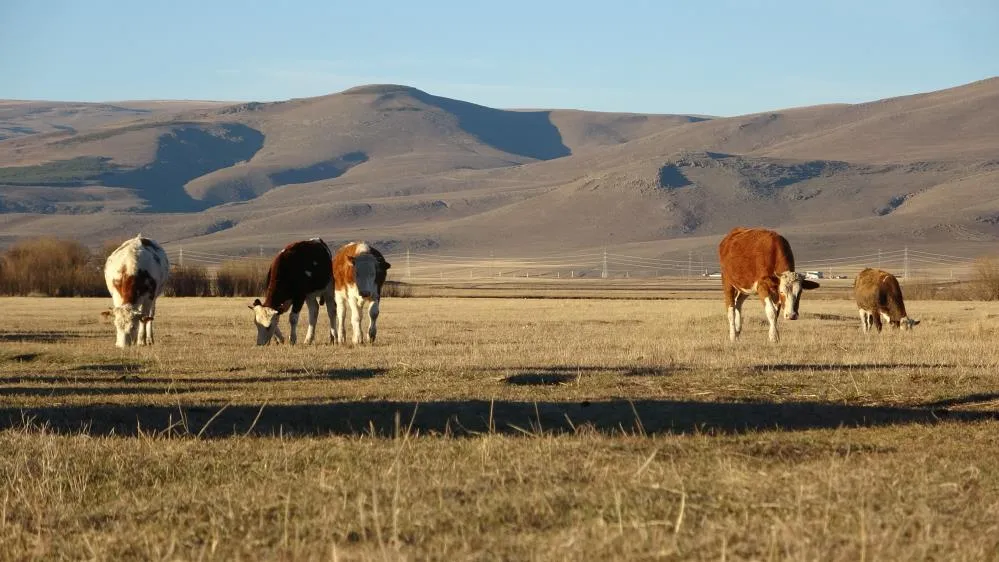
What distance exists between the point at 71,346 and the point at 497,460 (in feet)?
53.5

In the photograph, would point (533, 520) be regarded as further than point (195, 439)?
No

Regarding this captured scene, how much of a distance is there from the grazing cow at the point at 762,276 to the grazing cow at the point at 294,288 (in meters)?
7.72

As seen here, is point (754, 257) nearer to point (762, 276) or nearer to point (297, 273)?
point (762, 276)

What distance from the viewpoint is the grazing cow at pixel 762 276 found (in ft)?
82.5

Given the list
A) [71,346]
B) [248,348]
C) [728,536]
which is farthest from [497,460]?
[71,346]

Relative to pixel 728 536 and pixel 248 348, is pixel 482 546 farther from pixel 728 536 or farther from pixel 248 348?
pixel 248 348

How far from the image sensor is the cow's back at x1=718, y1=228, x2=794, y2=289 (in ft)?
85.2

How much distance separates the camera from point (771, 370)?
17.6 meters

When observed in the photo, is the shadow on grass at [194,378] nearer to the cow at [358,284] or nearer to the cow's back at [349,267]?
the cow at [358,284]

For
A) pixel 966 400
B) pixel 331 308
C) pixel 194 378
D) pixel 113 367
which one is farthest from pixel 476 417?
pixel 331 308

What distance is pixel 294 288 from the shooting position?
2608 centimetres

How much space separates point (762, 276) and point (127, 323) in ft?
38.1

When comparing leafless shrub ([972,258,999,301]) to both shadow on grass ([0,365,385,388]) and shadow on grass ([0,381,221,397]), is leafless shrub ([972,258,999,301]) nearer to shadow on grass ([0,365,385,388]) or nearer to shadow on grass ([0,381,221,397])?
shadow on grass ([0,365,385,388])

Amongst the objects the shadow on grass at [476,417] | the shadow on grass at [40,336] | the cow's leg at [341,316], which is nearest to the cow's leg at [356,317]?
the cow's leg at [341,316]
